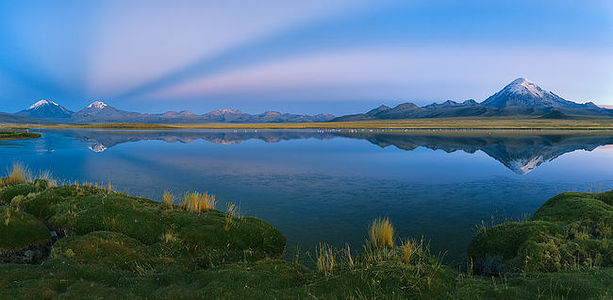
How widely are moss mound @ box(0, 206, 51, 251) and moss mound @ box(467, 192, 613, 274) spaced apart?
50.7ft

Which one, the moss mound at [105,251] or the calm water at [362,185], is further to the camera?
the calm water at [362,185]

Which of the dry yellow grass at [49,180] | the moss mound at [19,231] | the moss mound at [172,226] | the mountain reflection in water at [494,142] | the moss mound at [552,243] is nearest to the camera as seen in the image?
the moss mound at [552,243]

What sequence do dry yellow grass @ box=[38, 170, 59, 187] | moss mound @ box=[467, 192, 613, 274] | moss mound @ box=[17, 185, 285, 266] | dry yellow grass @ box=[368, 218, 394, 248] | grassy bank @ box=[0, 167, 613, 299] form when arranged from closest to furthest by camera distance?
grassy bank @ box=[0, 167, 613, 299] < moss mound @ box=[467, 192, 613, 274] < moss mound @ box=[17, 185, 285, 266] < dry yellow grass @ box=[368, 218, 394, 248] < dry yellow grass @ box=[38, 170, 59, 187]

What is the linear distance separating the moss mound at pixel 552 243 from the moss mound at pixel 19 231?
15.5 m

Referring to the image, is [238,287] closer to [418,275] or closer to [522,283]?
[418,275]

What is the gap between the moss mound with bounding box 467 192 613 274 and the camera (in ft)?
32.6

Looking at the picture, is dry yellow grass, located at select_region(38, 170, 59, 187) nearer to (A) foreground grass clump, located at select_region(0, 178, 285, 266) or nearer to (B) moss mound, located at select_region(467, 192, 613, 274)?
(A) foreground grass clump, located at select_region(0, 178, 285, 266)

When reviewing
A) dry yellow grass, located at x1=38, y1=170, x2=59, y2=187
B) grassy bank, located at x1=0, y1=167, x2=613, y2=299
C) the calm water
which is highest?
dry yellow grass, located at x1=38, y1=170, x2=59, y2=187

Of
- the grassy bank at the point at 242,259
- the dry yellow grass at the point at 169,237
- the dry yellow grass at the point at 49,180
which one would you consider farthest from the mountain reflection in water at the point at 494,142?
the dry yellow grass at the point at 169,237

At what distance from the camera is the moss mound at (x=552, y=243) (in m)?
9.95

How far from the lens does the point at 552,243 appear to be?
34.7 ft

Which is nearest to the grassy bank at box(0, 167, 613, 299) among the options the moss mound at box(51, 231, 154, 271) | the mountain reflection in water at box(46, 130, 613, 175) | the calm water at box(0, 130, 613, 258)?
the moss mound at box(51, 231, 154, 271)

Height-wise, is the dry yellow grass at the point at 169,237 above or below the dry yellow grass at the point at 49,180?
below

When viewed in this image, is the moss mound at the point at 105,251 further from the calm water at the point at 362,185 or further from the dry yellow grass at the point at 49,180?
the dry yellow grass at the point at 49,180
